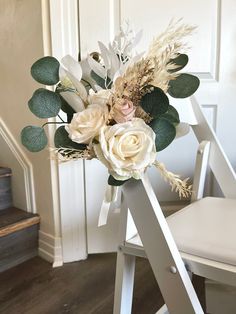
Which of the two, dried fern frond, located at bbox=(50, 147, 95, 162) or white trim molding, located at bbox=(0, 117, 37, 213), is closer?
dried fern frond, located at bbox=(50, 147, 95, 162)

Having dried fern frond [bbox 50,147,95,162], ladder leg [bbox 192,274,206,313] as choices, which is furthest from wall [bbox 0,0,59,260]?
dried fern frond [bbox 50,147,95,162]

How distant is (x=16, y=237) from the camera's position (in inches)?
57.5

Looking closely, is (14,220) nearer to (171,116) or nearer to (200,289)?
(200,289)

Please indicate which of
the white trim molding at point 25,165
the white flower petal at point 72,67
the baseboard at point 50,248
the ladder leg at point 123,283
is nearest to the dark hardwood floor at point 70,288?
the baseboard at point 50,248

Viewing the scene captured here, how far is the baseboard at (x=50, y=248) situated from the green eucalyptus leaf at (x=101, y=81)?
105 centimetres

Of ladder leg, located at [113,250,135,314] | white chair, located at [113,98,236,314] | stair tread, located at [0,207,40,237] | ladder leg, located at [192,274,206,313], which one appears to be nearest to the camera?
white chair, located at [113,98,236,314]

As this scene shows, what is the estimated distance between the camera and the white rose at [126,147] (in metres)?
0.49

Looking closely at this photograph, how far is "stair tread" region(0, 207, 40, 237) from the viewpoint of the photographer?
4.63 feet

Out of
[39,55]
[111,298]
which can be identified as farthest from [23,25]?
[111,298]

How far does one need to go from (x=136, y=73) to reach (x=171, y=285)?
0.42m

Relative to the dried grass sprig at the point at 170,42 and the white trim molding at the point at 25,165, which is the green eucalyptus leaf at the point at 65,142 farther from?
the white trim molding at the point at 25,165

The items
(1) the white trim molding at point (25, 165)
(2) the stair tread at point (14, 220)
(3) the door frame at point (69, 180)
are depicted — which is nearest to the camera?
(3) the door frame at point (69, 180)

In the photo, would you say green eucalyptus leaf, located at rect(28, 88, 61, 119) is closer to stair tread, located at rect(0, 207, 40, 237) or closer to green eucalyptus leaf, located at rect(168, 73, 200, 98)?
green eucalyptus leaf, located at rect(168, 73, 200, 98)

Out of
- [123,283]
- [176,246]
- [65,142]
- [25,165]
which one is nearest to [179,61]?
[65,142]
